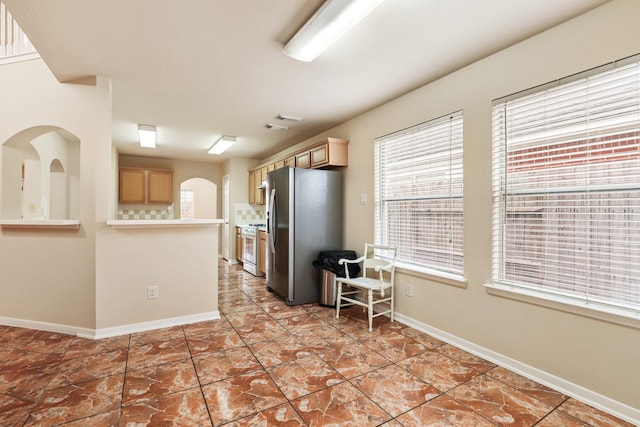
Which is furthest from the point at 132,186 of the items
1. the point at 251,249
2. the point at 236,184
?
the point at 251,249

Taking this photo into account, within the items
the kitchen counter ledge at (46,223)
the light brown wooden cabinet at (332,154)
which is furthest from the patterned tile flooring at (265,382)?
the light brown wooden cabinet at (332,154)

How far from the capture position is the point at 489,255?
7.97ft

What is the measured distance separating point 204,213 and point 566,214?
9194 mm

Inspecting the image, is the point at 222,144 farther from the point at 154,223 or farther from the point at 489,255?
the point at 489,255

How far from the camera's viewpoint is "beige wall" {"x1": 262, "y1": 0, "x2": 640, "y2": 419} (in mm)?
1763

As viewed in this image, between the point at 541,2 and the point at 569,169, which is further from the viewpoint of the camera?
the point at 569,169

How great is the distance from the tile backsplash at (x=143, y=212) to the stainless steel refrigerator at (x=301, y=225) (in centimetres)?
389

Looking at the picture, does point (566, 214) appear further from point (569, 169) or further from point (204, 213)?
point (204, 213)

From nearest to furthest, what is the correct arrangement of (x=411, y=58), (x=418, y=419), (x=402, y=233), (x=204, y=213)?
(x=418, y=419) → (x=411, y=58) → (x=402, y=233) → (x=204, y=213)

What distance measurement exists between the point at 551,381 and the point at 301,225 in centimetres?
275

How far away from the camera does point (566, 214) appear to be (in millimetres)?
2031

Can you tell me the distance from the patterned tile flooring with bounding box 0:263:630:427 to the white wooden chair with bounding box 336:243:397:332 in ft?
1.04

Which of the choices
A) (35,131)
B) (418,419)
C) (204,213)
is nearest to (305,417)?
(418,419)

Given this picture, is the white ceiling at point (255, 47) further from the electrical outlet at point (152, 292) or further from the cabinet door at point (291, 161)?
the electrical outlet at point (152, 292)
